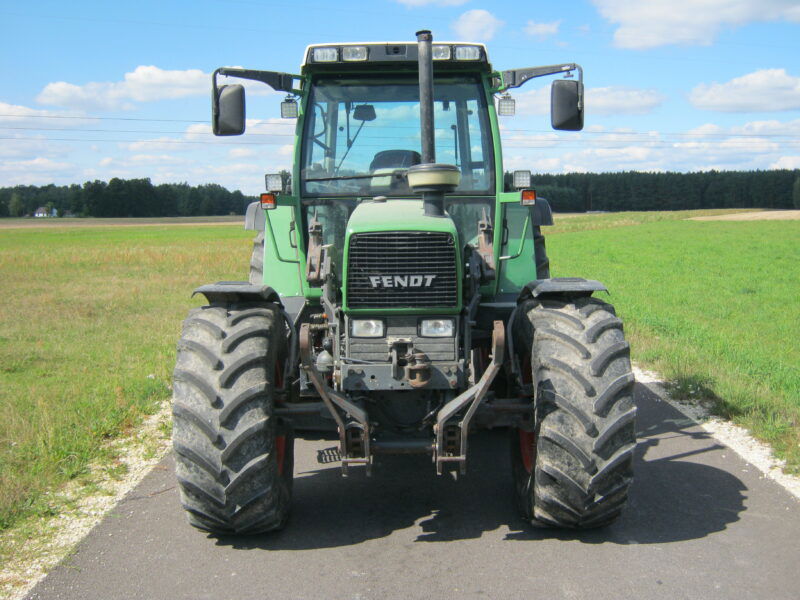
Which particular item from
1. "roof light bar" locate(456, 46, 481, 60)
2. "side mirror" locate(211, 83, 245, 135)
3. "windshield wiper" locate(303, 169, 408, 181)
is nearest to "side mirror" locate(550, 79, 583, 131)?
"roof light bar" locate(456, 46, 481, 60)

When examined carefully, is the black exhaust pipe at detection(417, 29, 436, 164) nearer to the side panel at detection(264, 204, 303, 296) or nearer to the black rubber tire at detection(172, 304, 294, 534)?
the side panel at detection(264, 204, 303, 296)

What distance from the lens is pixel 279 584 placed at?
12.6ft

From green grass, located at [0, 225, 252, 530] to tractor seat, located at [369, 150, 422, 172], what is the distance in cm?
290

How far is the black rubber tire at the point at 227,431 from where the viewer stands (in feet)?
13.5

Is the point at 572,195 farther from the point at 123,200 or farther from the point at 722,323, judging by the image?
the point at 722,323

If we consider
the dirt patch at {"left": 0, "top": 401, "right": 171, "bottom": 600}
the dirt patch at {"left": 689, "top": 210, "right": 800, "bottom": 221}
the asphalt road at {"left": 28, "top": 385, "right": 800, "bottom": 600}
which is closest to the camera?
the asphalt road at {"left": 28, "top": 385, "right": 800, "bottom": 600}

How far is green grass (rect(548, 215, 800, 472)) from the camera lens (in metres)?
7.08

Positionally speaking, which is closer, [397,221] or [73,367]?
[397,221]

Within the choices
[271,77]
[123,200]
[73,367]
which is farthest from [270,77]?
[123,200]

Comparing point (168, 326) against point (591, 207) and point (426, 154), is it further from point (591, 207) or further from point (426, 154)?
point (591, 207)

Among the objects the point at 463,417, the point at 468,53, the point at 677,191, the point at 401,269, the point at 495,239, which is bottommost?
the point at 463,417

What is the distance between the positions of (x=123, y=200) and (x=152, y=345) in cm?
8549

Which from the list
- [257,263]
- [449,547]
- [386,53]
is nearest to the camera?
[449,547]

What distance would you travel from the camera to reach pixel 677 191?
105500 millimetres
